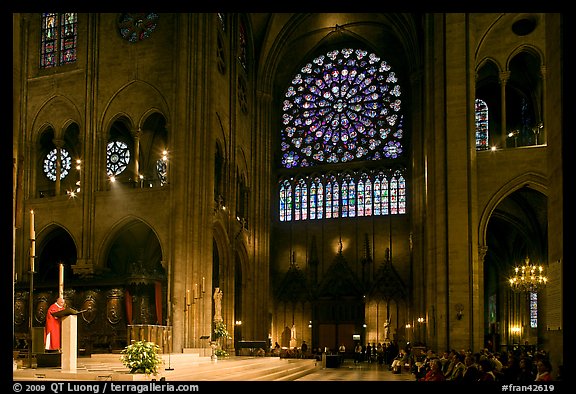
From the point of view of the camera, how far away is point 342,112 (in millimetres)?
47719

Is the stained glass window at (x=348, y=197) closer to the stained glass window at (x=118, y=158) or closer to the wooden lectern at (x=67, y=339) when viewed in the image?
the stained glass window at (x=118, y=158)

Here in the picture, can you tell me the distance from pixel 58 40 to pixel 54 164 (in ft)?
19.6

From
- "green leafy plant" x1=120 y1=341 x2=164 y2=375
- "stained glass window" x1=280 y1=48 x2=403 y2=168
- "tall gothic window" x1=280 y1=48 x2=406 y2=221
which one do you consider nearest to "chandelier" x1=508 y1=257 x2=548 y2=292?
"tall gothic window" x1=280 y1=48 x2=406 y2=221

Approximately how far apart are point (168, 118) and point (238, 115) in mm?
8375

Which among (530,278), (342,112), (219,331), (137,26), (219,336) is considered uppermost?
(137,26)

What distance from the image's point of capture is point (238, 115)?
40.1 meters

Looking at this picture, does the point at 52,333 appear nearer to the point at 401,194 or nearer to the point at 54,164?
the point at 54,164

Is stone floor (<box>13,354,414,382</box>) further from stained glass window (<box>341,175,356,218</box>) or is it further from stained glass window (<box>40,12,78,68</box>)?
stained glass window (<box>341,175,356,218</box>)

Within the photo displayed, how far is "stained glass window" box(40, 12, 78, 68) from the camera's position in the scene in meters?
34.6

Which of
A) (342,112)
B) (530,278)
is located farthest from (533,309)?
(342,112)

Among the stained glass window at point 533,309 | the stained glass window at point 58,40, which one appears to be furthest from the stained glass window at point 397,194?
the stained glass window at point 58,40

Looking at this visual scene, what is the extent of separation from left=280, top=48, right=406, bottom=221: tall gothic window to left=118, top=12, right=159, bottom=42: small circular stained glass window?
16.6 metres

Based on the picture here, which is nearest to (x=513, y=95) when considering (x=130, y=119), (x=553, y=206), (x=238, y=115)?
Answer: (x=238, y=115)
